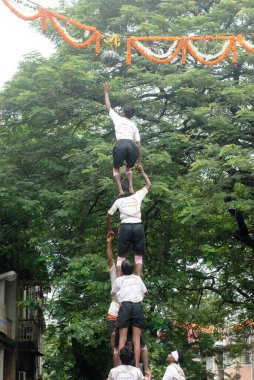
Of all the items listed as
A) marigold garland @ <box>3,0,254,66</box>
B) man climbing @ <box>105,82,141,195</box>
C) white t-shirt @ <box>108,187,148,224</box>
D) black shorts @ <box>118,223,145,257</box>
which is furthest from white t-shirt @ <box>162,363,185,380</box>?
marigold garland @ <box>3,0,254,66</box>

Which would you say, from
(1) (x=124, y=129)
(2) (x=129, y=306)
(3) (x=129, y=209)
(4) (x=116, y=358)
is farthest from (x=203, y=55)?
(4) (x=116, y=358)

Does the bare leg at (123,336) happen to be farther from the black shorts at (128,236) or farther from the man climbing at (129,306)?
the black shorts at (128,236)

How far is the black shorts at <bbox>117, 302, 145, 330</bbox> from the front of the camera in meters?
9.18

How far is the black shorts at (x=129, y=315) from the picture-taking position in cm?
918

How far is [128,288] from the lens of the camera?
30.3 feet

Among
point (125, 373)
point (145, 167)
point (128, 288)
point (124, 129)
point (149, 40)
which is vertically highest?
point (149, 40)

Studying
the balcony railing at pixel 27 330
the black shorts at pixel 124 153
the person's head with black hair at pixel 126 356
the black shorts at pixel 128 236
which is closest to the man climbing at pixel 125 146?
the black shorts at pixel 124 153

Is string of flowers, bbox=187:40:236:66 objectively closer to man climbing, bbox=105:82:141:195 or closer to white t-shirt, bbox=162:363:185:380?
man climbing, bbox=105:82:141:195

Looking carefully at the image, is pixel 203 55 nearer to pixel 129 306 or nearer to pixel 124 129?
pixel 124 129

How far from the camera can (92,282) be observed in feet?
47.6

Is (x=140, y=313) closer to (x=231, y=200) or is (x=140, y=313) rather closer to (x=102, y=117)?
(x=231, y=200)

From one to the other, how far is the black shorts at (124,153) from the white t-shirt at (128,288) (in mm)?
1627

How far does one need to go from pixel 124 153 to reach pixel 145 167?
16.9 ft

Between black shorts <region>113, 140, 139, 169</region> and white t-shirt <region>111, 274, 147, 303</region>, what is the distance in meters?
1.63
